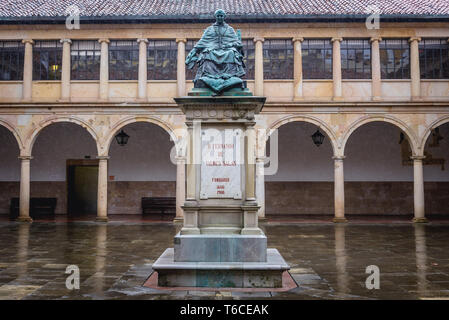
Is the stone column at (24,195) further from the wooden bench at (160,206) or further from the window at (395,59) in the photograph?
the window at (395,59)

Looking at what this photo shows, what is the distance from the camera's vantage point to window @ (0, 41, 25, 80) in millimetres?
16938

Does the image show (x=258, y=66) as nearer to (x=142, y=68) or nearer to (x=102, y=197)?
(x=142, y=68)

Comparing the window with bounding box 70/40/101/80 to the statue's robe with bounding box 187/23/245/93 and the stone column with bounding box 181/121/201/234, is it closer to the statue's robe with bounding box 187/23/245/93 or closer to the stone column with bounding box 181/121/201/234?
the statue's robe with bounding box 187/23/245/93

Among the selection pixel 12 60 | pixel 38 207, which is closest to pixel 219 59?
pixel 12 60

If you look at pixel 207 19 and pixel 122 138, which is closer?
pixel 207 19

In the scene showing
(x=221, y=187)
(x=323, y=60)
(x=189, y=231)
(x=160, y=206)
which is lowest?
(x=160, y=206)

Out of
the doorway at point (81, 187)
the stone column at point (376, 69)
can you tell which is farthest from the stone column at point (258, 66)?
the doorway at point (81, 187)

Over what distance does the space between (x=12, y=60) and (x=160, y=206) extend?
8.05m

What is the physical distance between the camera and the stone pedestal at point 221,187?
244 inches

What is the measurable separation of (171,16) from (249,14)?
2915mm

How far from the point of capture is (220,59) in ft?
22.2

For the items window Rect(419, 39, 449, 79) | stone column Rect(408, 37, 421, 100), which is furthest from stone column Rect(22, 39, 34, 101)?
window Rect(419, 39, 449, 79)

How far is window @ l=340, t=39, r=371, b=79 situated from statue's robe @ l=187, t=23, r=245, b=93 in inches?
431

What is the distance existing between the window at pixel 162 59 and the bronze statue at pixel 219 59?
1023cm
